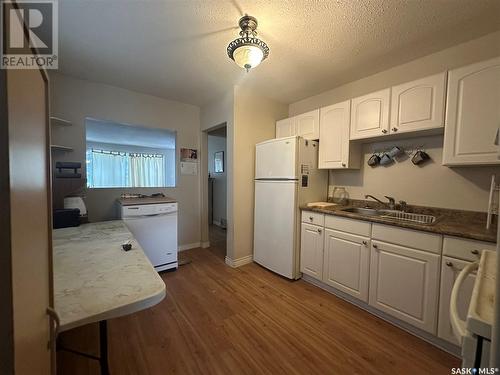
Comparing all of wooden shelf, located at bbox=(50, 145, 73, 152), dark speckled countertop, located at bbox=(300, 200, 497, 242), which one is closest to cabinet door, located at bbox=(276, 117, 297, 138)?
dark speckled countertop, located at bbox=(300, 200, 497, 242)

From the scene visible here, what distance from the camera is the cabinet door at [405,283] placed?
153cm

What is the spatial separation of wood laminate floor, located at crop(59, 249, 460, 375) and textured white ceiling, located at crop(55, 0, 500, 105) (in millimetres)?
2382

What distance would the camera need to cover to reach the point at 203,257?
320 cm

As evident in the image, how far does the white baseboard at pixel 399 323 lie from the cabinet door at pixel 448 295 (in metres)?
0.09

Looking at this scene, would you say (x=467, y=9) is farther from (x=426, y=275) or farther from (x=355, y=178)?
(x=426, y=275)

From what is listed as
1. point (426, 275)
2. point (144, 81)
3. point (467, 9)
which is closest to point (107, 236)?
point (144, 81)

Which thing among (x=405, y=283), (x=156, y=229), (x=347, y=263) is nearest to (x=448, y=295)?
(x=405, y=283)

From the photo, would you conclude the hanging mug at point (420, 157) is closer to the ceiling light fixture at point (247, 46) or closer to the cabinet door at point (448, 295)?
the cabinet door at point (448, 295)

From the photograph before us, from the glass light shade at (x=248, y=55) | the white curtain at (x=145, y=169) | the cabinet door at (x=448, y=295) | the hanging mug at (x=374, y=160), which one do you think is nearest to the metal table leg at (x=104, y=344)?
the glass light shade at (x=248, y=55)

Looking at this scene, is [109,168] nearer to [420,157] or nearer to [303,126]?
[303,126]

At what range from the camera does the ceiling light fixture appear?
4.91 ft

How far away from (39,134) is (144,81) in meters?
2.43

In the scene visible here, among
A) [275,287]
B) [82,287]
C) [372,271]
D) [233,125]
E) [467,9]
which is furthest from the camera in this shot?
[233,125]

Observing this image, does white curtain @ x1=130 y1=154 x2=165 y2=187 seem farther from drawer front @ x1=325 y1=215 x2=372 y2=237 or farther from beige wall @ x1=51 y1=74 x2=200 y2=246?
drawer front @ x1=325 y1=215 x2=372 y2=237
